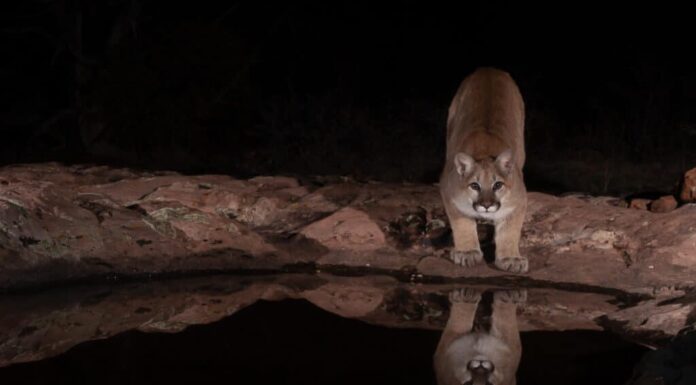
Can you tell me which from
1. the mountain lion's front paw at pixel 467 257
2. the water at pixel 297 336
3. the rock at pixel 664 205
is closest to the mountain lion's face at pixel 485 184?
the mountain lion's front paw at pixel 467 257

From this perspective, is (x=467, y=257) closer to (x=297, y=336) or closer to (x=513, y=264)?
(x=513, y=264)

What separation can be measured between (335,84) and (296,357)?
14671 millimetres

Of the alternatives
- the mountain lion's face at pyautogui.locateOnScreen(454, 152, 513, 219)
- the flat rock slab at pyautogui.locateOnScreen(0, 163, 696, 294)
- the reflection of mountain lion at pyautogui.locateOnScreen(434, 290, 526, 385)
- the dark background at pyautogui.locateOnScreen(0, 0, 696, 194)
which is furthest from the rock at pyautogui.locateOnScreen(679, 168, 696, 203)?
the dark background at pyautogui.locateOnScreen(0, 0, 696, 194)

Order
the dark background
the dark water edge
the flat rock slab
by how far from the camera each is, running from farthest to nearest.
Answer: the dark background < the flat rock slab < the dark water edge

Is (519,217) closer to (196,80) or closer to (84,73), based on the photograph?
(196,80)

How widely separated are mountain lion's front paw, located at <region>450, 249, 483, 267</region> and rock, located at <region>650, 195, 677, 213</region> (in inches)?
76.6

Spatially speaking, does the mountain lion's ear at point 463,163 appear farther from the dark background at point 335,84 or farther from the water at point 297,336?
the dark background at point 335,84

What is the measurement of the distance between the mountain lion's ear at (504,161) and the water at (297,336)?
1.05 metres

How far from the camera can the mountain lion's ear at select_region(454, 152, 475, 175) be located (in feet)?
25.8

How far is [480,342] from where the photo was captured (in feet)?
19.8

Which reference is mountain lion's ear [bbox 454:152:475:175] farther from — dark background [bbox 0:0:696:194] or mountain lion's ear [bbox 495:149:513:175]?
dark background [bbox 0:0:696:194]

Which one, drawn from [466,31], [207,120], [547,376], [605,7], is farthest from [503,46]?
[547,376]

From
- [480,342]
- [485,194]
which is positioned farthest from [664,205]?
[480,342]

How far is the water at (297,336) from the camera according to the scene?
213 inches
